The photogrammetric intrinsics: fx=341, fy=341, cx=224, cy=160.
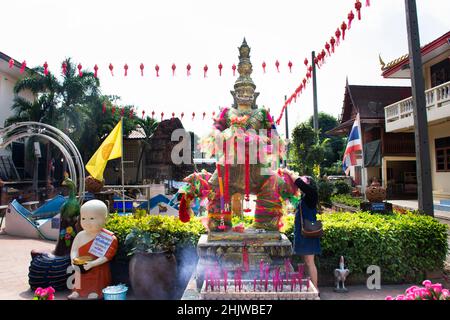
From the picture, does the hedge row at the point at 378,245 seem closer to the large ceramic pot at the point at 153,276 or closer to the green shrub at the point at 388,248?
the green shrub at the point at 388,248

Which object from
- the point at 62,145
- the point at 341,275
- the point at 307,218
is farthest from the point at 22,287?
the point at 341,275

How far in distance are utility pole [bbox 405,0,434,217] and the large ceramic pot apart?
4.96 m

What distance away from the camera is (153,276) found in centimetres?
455

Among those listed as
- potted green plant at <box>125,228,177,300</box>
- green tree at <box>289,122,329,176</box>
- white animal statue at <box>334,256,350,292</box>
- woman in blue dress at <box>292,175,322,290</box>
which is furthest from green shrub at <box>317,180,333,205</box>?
potted green plant at <box>125,228,177,300</box>

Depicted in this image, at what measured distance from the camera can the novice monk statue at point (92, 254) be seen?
452 centimetres

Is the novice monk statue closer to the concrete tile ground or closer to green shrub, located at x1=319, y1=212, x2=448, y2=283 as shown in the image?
the concrete tile ground

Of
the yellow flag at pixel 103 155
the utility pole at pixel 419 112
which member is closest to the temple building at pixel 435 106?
the utility pole at pixel 419 112

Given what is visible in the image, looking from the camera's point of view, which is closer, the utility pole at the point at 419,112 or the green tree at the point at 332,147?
the utility pole at the point at 419,112

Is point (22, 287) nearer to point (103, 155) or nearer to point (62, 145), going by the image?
point (103, 155)
